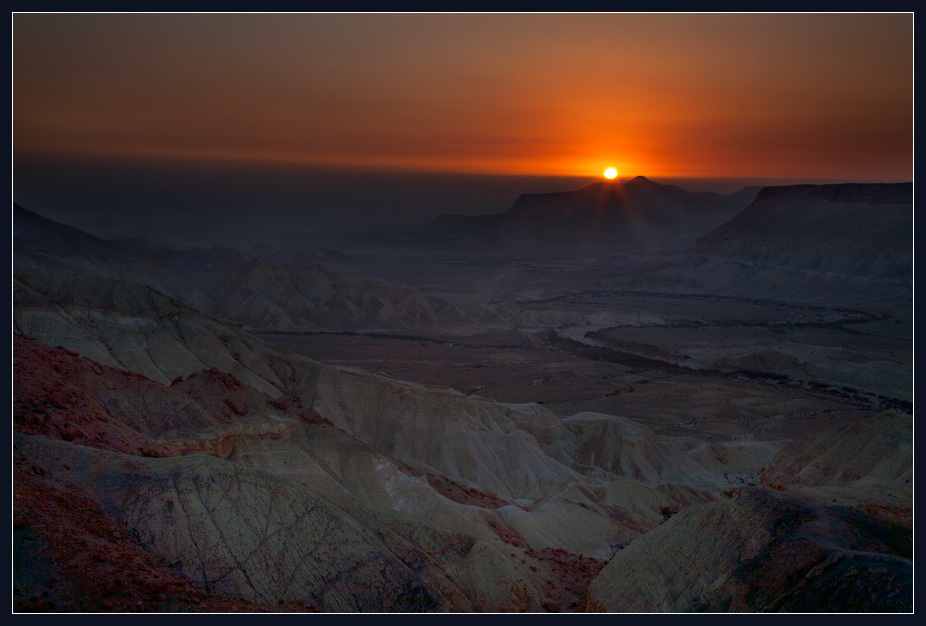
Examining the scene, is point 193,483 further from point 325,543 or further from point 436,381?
point 436,381

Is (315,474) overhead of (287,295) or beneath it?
beneath

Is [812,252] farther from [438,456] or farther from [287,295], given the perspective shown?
[438,456]

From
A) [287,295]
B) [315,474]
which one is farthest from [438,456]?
[287,295]

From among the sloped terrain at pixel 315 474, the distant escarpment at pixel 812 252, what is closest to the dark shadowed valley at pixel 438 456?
the sloped terrain at pixel 315 474

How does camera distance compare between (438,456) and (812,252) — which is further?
A: (812,252)

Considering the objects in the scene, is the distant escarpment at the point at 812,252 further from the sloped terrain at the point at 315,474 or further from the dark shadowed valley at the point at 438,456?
the sloped terrain at the point at 315,474

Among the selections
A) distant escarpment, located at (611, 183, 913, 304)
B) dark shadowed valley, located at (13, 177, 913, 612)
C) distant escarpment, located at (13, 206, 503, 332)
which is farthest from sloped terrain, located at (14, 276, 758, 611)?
distant escarpment, located at (611, 183, 913, 304)

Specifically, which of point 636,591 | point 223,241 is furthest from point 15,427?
point 223,241

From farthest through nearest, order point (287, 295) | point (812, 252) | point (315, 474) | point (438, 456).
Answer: point (812, 252), point (287, 295), point (438, 456), point (315, 474)
